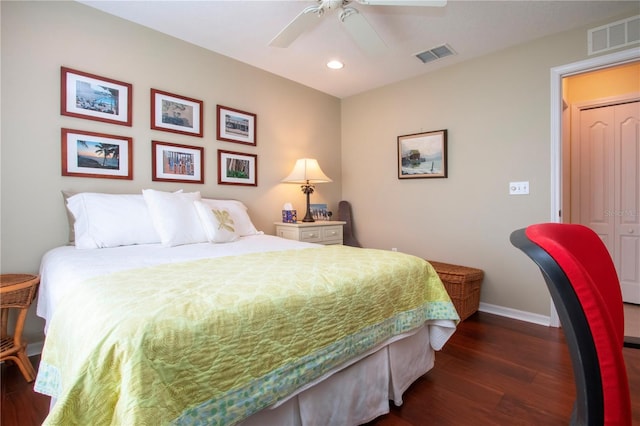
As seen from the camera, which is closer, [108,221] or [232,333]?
[232,333]

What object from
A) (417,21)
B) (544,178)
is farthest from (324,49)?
(544,178)

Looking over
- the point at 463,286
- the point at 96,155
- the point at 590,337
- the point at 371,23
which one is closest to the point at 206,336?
the point at 590,337

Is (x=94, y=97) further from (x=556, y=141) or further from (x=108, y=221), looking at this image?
(x=556, y=141)

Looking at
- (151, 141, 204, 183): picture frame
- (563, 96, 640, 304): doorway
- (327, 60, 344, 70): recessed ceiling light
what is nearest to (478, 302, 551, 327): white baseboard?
(563, 96, 640, 304): doorway

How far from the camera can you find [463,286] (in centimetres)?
262

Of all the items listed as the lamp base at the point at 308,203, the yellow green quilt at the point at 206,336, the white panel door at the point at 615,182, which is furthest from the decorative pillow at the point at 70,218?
the white panel door at the point at 615,182

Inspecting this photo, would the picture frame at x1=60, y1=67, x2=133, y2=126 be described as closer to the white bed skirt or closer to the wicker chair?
the wicker chair

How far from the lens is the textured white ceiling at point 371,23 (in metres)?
2.18

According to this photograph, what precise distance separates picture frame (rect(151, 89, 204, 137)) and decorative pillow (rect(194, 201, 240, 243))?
78cm

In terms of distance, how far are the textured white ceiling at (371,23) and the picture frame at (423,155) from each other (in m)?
0.72

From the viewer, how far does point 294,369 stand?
1062 mm

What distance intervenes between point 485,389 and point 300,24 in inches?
98.1

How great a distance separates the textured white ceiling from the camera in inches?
86.0

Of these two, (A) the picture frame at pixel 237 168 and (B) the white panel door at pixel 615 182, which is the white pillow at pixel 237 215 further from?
(B) the white panel door at pixel 615 182
